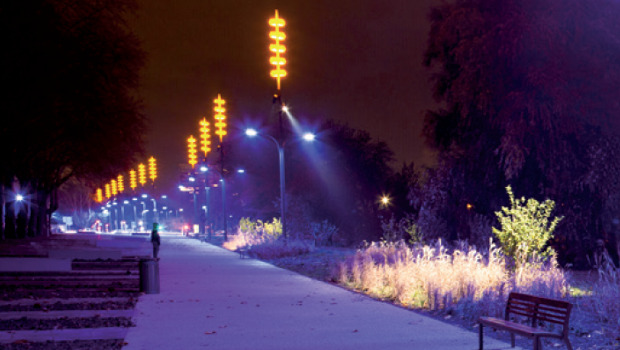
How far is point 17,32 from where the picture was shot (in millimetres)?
20438

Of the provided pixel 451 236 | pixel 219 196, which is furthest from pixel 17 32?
pixel 219 196

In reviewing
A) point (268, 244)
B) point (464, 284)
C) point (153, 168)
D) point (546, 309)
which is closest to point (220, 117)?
point (268, 244)

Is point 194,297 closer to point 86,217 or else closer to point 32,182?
point 32,182

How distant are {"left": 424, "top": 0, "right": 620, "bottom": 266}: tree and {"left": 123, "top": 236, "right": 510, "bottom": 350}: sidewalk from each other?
902 centimetres

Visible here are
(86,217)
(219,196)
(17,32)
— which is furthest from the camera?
(86,217)

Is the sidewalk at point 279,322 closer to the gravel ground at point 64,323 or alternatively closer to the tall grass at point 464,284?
the gravel ground at point 64,323

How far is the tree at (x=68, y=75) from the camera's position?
68.4 feet

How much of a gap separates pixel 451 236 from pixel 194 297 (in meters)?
13.9

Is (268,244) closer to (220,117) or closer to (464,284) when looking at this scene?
(464,284)

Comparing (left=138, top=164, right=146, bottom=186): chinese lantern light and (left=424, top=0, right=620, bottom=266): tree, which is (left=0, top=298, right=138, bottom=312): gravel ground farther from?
(left=138, top=164, right=146, bottom=186): chinese lantern light

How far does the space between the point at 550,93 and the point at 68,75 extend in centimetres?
1492

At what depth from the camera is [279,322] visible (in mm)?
12547

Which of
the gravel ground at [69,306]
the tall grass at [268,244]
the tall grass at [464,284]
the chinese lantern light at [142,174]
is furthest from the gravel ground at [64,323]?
the chinese lantern light at [142,174]

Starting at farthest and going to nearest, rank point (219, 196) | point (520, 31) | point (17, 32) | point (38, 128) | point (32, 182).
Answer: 1. point (219, 196)
2. point (32, 182)
3. point (38, 128)
4. point (520, 31)
5. point (17, 32)
